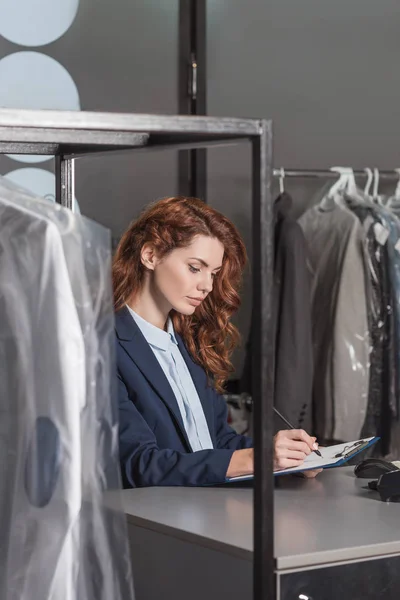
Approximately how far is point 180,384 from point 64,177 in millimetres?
640

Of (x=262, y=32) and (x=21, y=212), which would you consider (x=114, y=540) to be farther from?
A: (x=262, y=32)

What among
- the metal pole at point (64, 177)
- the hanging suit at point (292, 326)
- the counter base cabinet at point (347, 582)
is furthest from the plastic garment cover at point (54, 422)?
the hanging suit at point (292, 326)

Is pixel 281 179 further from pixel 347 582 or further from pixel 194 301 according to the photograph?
pixel 347 582

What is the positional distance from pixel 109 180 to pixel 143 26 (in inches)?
24.1

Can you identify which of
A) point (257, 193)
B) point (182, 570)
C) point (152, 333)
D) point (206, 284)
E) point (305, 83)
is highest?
point (305, 83)

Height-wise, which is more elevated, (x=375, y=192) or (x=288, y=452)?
(x=375, y=192)

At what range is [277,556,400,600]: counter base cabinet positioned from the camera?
1662 millimetres

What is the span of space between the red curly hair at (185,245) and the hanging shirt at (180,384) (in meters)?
0.09

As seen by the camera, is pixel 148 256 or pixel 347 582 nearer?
pixel 347 582

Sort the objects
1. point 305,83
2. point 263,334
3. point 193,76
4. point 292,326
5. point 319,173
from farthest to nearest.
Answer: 1. point 305,83
2. point 193,76
3. point 319,173
4. point 292,326
5. point 263,334

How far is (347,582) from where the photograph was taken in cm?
173

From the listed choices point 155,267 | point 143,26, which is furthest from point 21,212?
point 143,26

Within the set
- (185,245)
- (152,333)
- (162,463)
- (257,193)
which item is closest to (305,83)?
(185,245)

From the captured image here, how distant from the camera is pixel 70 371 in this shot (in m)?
1.38
